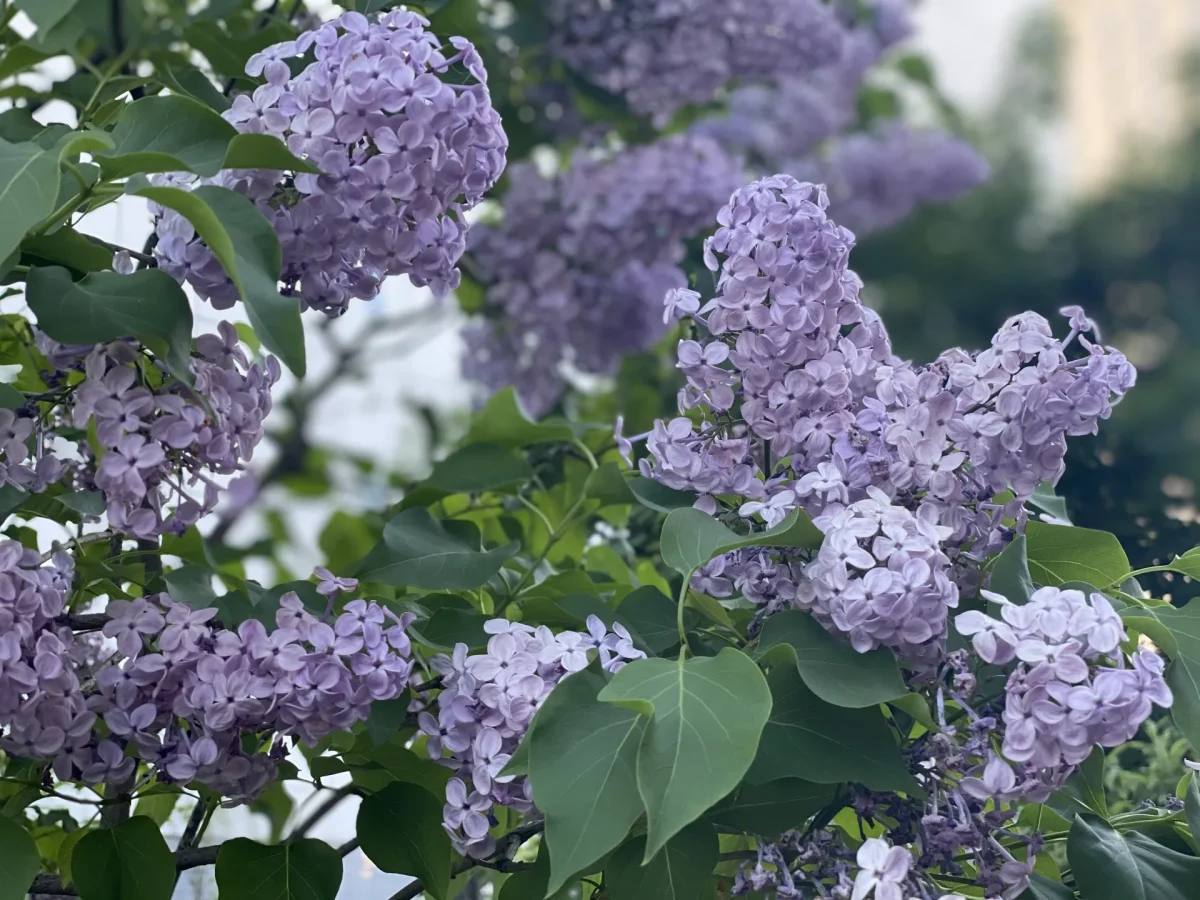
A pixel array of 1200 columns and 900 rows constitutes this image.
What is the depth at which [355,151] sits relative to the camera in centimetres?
33

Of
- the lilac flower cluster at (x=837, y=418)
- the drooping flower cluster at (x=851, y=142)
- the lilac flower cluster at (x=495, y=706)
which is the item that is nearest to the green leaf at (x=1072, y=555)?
the lilac flower cluster at (x=837, y=418)

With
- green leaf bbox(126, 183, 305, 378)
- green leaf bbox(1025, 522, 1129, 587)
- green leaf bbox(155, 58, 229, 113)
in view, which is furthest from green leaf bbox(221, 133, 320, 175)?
green leaf bbox(1025, 522, 1129, 587)

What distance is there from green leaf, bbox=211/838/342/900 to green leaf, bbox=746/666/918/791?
137 millimetres

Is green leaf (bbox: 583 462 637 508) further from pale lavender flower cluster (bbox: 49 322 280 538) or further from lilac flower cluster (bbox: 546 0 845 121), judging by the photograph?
lilac flower cluster (bbox: 546 0 845 121)

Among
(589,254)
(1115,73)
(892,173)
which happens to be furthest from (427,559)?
(1115,73)

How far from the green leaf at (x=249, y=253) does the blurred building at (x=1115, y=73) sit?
194 inches

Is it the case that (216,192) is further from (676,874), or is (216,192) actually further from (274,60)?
(676,874)

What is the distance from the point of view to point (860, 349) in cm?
37

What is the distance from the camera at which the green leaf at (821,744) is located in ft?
1.02

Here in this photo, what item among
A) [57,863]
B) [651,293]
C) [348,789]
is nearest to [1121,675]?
[348,789]

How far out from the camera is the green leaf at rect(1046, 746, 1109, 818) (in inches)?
13.4

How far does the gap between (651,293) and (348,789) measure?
454mm

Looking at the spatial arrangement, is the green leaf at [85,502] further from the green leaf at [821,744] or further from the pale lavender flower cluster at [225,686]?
the green leaf at [821,744]

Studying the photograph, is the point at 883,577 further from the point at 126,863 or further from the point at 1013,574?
the point at 126,863
